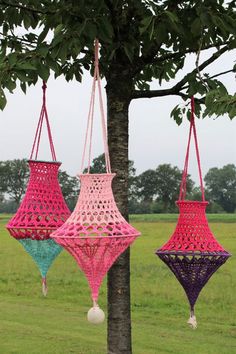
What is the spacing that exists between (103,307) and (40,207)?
708 centimetres

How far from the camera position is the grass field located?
762 centimetres

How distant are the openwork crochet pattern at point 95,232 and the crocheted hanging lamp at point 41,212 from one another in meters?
1.10

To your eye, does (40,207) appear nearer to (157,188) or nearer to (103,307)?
(103,307)

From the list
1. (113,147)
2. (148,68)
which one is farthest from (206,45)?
(113,147)

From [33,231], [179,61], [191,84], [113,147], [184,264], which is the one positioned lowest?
[184,264]

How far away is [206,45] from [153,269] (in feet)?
43.1

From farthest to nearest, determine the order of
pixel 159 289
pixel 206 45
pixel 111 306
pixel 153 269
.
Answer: pixel 153 269, pixel 159 289, pixel 206 45, pixel 111 306

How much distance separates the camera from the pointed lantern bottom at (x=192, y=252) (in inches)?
193

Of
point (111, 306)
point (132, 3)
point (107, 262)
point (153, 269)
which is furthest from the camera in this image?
point (153, 269)

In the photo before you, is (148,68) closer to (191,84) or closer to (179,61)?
(179,61)

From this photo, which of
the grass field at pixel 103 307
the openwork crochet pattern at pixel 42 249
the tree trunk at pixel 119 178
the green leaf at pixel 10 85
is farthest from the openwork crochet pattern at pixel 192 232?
the grass field at pixel 103 307

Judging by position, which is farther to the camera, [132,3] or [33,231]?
[33,231]

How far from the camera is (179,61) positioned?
18.2ft

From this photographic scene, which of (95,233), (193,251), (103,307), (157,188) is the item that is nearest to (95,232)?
(95,233)
